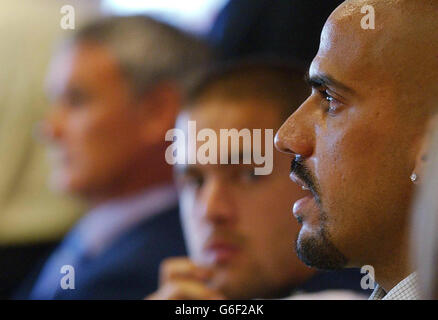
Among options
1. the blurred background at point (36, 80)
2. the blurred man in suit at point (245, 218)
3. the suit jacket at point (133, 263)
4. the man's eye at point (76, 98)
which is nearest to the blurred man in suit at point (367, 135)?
the blurred man in suit at point (245, 218)

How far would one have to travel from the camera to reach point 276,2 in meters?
1.79

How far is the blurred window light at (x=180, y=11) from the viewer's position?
1.91 metres

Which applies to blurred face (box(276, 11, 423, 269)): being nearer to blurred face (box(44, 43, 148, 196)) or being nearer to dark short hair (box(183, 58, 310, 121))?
dark short hair (box(183, 58, 310, 121))

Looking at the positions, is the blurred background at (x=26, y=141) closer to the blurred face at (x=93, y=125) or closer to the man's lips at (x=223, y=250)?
the blurred face at (x=93, y=125)

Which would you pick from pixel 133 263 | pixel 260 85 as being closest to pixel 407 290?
pixel 260 85

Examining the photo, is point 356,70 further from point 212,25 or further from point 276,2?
point 212,25

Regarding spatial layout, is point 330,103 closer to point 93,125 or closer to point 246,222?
point 246,222

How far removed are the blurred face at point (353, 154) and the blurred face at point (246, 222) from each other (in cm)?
41

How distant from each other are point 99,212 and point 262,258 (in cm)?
64

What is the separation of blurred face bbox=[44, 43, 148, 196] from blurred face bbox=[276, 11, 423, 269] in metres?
1.01

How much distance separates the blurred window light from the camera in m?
1.91

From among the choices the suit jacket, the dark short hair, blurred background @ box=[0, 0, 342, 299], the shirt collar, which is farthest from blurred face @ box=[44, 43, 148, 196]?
the shirt collar

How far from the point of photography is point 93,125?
1.90m

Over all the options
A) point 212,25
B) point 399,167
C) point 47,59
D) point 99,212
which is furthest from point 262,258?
point 47,59
